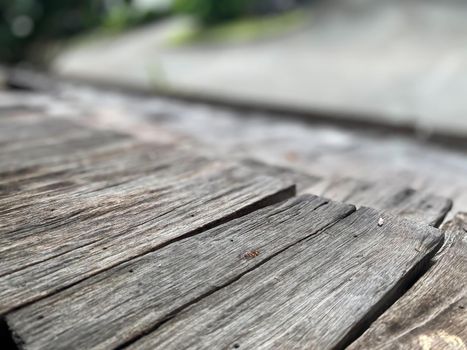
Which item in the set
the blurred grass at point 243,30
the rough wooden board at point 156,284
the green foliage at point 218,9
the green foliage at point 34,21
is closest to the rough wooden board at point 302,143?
the rough wooden board at point 156,284

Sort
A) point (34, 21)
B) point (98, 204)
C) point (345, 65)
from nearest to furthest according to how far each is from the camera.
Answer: point (98, 204), point (345, 65), point (34, 21)

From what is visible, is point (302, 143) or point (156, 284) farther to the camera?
point (302, 143)

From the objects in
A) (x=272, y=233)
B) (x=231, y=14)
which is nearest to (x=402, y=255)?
(x=272, y=233)

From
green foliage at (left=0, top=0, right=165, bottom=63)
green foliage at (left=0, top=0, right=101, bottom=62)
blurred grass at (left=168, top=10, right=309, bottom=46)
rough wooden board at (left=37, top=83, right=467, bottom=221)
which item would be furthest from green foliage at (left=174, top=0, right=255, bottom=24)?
rough wooden board at (left=37, top=83, right=467, bottom=221)

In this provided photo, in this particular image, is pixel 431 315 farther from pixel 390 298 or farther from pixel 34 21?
pixel 34 21

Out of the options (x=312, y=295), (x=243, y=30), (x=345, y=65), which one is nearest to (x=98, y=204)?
(x=312, y=295)

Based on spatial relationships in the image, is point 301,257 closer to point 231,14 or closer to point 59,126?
point 59,126

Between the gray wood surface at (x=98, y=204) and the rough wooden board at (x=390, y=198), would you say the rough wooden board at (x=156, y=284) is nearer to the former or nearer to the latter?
the gray wood surface at (x=98, y=204)

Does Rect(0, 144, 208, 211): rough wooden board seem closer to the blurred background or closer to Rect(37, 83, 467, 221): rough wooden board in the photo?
Rect(37, 83, 467, 221): rough wooden board

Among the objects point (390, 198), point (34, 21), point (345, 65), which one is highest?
point (390, 198)
